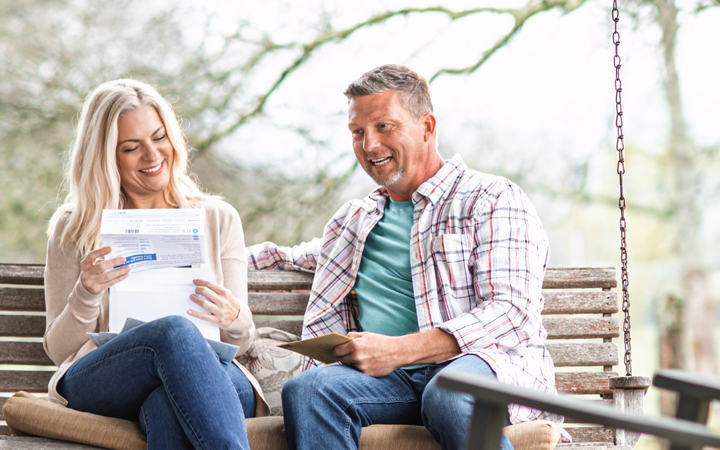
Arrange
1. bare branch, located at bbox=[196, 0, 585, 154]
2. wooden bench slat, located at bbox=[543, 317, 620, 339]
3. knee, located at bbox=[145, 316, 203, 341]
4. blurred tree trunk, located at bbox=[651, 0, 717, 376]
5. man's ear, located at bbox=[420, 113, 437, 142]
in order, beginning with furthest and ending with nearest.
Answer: blurred tree trunk, located at bbox=[651, 0, 717, 376]
bare branch, located at bbox=[196, 0, 585, 154]
wooden bench slat, located at bbox=[543, 317, 620, 339]
man's ear, located at bbox=[420, 113, 437, 142]
knee, located at bbox=[145, 316, 203, 341]

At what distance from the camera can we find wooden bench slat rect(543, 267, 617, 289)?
2308mm

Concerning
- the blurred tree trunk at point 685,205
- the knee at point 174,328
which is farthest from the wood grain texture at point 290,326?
the blurred tree trunk at point 685,205

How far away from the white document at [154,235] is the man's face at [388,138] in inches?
24.5

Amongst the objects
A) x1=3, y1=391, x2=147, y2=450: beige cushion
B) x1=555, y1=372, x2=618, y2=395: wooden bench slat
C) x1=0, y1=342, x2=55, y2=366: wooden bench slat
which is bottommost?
x1=555, y1=372, x2=618, y2=395: wooden bench slat

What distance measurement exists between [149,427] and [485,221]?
3.48ft

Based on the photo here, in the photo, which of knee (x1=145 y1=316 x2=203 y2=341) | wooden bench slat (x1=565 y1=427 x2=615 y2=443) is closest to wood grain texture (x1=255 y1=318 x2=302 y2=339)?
knee (x1=145 y1=316 x2=203 y2=341)

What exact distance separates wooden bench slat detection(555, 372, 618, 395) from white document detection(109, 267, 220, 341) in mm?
1189

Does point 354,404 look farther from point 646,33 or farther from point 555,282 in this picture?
point 646,33

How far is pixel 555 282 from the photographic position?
230 centimetres

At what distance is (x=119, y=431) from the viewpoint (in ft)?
5.37

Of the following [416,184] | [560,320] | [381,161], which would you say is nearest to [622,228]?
[560,320]

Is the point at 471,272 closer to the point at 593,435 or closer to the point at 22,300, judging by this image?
the point at 593,435

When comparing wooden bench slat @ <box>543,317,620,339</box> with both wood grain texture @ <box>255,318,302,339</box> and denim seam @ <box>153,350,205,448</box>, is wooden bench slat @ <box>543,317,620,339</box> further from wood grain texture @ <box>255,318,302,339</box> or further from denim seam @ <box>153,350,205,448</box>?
denim seam @ <box>153,350,205,448</box>

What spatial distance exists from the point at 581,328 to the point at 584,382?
0.19 metres
